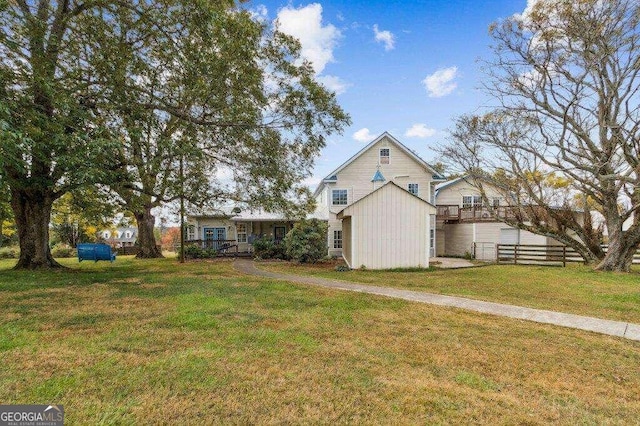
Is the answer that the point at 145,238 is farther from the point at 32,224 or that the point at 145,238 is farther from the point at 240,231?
the point at 32,224

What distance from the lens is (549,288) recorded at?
36.8 ft

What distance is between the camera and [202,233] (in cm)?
2802

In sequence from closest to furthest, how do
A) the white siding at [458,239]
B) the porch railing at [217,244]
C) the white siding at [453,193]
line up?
the white siding at [458,239] → the porch railing at [217,244] → the white siding at [453,193]

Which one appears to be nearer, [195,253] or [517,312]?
[517,312]

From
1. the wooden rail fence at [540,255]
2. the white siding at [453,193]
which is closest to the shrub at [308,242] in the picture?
the wooden rail fence at [540,255]

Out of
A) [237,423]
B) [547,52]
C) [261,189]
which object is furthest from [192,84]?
[547,52]

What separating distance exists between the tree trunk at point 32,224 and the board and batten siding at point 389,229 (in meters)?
13.2

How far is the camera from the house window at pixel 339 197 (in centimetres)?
2358

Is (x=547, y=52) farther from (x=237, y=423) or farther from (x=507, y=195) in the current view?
(x=237, y=423)

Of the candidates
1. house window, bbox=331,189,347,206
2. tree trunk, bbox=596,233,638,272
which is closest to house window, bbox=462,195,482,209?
house window, bbox=331,189,347,206

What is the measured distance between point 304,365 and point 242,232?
81.1 feet

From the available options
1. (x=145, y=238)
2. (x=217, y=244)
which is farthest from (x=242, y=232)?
(x=145, y=238)

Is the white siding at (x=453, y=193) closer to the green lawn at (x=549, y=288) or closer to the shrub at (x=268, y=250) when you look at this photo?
the green lawn at (x=549, y=288)

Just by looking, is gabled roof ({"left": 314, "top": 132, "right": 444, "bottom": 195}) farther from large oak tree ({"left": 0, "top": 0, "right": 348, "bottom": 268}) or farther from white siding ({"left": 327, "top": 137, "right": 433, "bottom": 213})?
large oak tree ({"left": 0, "top": 0, "right": 348, "bottom": 268})
